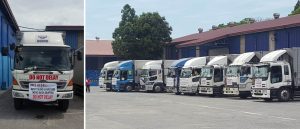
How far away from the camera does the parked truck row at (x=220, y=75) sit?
24375mm

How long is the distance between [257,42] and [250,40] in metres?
1.15

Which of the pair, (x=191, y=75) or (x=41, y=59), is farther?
(x=191, y=75)

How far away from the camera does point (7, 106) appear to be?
53.6 feet

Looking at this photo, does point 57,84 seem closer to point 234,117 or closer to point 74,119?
point 74,119

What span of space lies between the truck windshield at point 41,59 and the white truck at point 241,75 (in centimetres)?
1494

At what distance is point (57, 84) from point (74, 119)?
1100 millimetres

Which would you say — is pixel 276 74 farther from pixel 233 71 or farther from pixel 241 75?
pixel 233 71

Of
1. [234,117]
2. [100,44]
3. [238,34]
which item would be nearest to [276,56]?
[234,117]

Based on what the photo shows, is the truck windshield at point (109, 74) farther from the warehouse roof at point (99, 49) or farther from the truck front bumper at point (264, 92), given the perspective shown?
the truck front bumper at point (264, 92)

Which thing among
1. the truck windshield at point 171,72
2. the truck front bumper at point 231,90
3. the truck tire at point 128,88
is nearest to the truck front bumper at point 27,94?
the truck front bumper at point 231,90

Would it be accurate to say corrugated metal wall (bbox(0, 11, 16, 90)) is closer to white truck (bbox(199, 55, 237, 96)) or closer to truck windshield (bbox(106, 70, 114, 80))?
white truck (bbox(199, 55, 237, 96))

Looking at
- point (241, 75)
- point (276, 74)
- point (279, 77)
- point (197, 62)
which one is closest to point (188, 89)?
point (197, 62)

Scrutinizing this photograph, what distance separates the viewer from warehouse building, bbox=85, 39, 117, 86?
2207 inches

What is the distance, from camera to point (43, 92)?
41.8 feet
